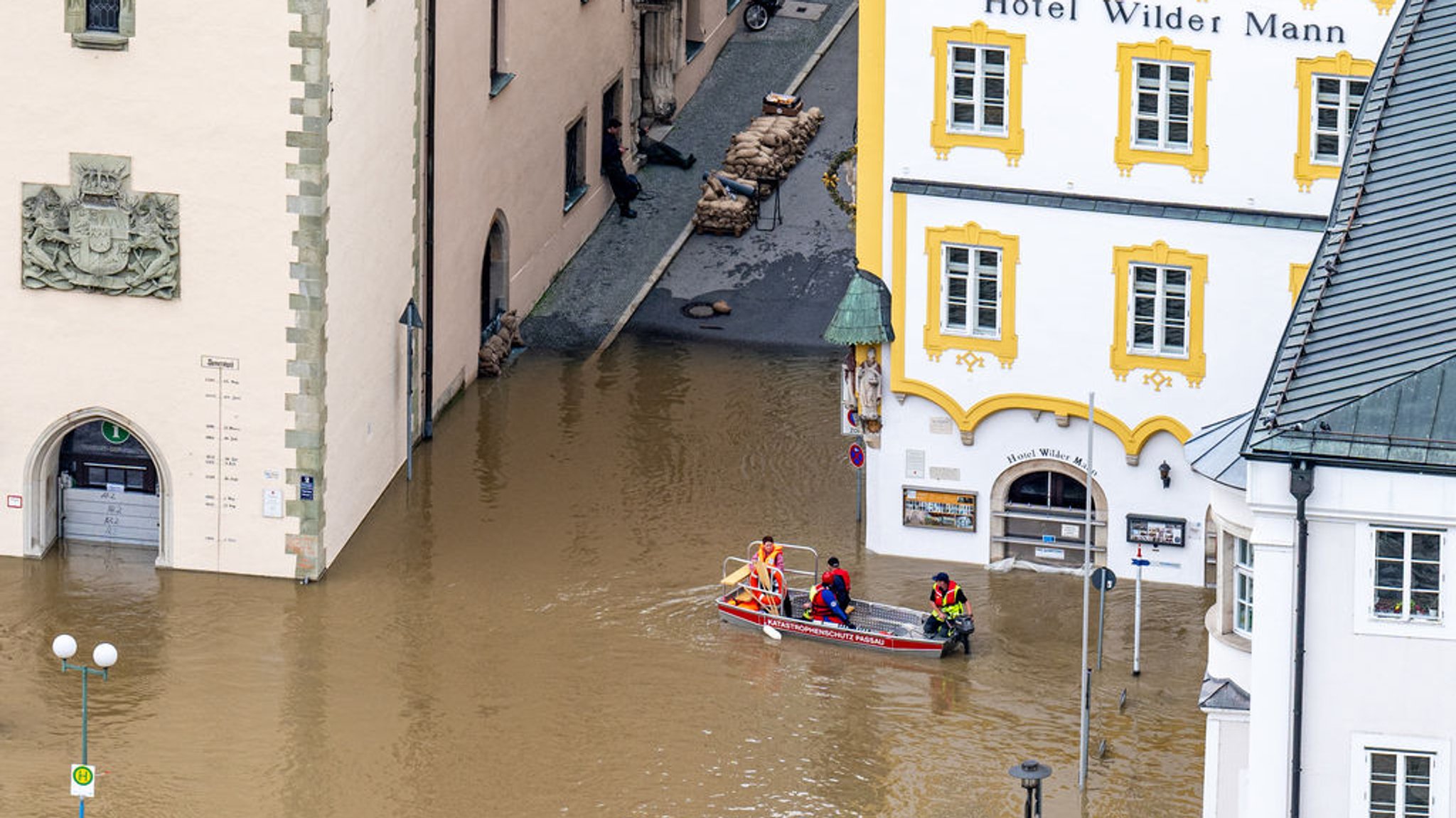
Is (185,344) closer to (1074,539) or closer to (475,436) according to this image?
(475,436)

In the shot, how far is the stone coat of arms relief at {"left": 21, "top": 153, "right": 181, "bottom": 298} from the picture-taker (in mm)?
66062

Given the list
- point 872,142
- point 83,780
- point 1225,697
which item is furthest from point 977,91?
point 83,780

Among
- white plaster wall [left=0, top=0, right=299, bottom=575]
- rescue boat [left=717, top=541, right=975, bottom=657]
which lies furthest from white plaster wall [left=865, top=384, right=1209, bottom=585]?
white plaster wall [left=0, top=0, right=299, bottom=575]

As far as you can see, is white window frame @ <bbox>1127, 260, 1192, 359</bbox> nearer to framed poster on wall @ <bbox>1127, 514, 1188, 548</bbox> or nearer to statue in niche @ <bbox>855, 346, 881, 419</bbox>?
framed poster on wall @ <bbox>1127, 514, 1188, 548</bbox>

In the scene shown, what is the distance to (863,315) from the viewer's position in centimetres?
6700

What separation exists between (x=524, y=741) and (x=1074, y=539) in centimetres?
1258

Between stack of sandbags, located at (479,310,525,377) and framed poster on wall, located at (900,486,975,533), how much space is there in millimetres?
14023

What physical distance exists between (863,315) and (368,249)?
9.77 meters

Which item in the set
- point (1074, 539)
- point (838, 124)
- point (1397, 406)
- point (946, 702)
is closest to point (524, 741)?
point (946, 702)

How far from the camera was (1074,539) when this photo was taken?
223ft

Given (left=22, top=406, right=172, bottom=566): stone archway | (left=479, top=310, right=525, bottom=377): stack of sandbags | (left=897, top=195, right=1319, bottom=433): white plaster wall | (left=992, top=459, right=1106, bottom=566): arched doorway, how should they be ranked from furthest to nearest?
(left=479, top=310, right=525, bottom=377): stack of sandbags
(left=992, top=459, right=1106, bottom=566): arched doorway
(left=22, top=406, right=172, bottom=566): stone archway
(left=897, top=195, right=1319, bottom=433): white plaster wall

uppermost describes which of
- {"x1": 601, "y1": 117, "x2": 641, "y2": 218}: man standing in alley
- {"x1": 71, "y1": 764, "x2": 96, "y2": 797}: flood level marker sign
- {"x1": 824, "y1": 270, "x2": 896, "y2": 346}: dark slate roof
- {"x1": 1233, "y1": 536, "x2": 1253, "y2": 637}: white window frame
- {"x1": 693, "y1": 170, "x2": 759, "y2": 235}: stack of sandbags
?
{"x1": 601, "y1": 117, "x2": 641, "y2": 218}: man standing in alley

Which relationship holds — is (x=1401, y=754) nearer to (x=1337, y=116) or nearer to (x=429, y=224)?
(x=1337, y=116)

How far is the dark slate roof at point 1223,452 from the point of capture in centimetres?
5284
